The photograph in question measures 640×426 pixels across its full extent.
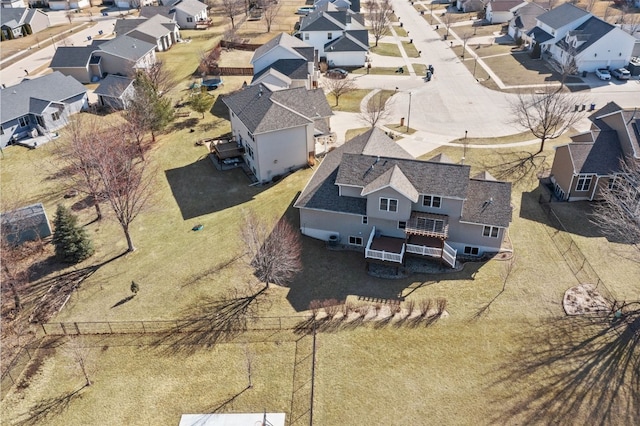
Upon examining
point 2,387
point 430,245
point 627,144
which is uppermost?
point 627,144

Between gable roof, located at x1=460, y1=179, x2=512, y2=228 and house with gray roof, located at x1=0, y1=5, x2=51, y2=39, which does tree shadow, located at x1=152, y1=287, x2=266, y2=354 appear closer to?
gable roof, located at x1=460, y1=179, x2=512, y2=228

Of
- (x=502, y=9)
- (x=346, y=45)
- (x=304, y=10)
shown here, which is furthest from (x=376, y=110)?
(x=304, y=10)

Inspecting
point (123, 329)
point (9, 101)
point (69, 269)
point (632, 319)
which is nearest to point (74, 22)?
point (9, 101)

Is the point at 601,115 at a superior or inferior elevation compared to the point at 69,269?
superior

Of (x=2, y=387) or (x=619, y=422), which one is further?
(x=2, y=387)

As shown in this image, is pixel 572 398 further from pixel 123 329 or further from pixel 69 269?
pixel 69 269

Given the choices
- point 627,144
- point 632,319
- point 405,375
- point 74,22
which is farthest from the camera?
point 74,22

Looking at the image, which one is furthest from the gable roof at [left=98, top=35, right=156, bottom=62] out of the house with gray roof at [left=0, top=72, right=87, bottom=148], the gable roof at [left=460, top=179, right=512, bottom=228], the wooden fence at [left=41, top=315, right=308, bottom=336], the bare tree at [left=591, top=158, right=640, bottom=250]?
the bare tree at [left=591, top=158, right=640, bottom=250]
